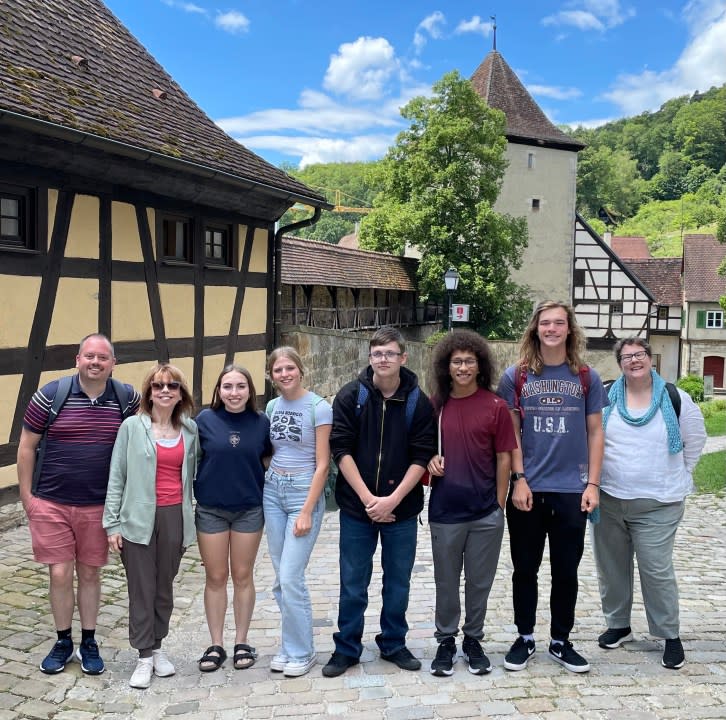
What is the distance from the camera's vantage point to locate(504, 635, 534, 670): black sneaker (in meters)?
3.95

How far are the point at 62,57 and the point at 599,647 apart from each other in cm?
725

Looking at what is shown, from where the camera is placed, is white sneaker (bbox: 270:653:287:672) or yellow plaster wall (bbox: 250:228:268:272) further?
yellow plaster wall (bbox: 250:228:268:272)

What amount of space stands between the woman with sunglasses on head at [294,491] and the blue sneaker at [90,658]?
863 mm

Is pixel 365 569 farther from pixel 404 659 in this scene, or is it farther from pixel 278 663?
pixel 278 663

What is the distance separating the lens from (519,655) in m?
3.98

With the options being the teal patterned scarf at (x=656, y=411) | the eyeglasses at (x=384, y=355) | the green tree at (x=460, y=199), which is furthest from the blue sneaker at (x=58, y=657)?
the green tree at (x=460, y=199)

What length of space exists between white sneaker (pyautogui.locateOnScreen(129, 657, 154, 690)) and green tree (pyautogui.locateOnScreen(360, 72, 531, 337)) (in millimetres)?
22896

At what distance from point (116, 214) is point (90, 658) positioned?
16.6 feet

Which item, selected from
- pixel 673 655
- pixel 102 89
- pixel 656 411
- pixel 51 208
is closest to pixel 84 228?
pixel 51 208

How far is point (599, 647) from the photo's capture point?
14.1 ft

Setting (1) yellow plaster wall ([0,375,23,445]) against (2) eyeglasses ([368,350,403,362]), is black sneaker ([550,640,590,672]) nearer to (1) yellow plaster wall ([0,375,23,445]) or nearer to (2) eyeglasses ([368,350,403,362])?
(2) eyeglasses ([368,350,403,362])

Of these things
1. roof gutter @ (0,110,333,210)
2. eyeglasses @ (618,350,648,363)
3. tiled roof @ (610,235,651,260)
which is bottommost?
eyeglasses @ (618,350,648,363)

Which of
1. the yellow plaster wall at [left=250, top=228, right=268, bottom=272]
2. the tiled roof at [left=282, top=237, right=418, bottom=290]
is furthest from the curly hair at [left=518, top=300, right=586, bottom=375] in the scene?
the tiled roof at [left=282, top=237, right=418, bottom=290]

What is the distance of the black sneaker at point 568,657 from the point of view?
392 centimetres
